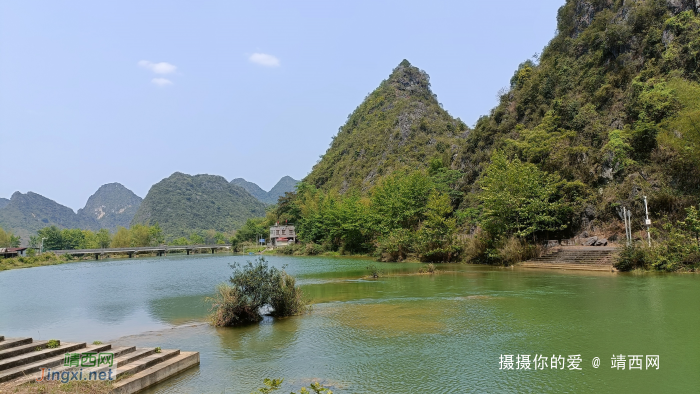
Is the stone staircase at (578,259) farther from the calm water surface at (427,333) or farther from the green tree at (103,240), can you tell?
the green tree at (103,240)

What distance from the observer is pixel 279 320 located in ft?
42.3

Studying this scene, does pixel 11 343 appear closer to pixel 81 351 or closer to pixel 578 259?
pixel 81 351

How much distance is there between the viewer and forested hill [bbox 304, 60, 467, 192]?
268 feet

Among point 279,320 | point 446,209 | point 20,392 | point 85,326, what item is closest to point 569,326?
point 279,320

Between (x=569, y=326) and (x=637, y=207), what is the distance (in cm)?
2135

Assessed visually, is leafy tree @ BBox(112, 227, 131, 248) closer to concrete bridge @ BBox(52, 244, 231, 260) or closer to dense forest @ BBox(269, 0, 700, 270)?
concrete bridge @ BBox(52, 244, 231, 260)

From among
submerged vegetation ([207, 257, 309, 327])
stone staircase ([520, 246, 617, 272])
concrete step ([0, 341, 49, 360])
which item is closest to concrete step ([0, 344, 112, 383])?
concrete step ([0, 341, 49, 360])

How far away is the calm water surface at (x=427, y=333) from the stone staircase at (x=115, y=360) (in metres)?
0.31

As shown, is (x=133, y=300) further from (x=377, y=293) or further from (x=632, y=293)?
(x=632, y=293)

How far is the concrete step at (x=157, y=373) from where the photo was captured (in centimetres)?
661

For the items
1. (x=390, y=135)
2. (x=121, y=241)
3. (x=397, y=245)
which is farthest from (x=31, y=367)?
(x=121, y=241)

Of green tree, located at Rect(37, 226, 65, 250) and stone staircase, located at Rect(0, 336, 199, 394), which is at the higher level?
green tree, located at Rect(37, 226, 65, 250)

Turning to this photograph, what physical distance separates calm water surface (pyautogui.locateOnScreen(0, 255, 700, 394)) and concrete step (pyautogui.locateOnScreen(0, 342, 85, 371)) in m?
2.27

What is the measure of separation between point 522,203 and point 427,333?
22661 millimetres
